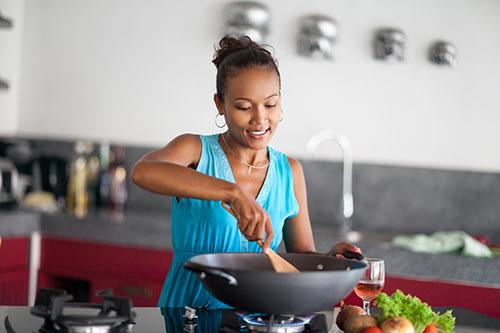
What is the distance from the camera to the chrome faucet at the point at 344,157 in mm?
4441

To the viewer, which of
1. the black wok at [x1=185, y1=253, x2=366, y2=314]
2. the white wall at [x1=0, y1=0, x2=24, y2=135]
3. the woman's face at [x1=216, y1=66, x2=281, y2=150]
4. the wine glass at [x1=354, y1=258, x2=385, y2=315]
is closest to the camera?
the black wok at [x1=185, y1=253, x2=366, y2=314]

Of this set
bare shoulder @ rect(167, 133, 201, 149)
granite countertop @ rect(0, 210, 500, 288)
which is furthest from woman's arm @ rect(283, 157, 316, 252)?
granite countertop @ rect(0, 210, 500, 288)

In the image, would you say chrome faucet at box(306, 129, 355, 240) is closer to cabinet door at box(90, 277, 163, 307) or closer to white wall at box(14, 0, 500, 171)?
white wall at box(14, 0, 500, 171)

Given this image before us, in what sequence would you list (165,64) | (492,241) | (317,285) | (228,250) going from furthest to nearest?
(165,64) → (492,241) → (228,250) → (317,285)

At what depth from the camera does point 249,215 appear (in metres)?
1.77

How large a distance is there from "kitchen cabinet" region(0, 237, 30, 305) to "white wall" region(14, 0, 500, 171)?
2.90 ft

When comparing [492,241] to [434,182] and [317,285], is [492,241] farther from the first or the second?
[317,285]

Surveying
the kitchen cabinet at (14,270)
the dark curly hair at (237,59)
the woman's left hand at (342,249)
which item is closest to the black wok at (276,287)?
the woman's left hand at (342,249)

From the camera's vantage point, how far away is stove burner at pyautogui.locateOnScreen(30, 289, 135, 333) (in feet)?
5.59

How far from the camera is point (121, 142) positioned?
482cm

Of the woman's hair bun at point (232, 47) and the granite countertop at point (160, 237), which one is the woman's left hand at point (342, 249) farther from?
the granite countertop at point (160, 237)

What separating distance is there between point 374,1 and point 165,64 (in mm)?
1123

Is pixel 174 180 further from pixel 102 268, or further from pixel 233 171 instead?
pixel 102 268

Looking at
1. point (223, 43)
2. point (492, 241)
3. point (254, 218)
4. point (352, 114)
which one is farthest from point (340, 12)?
point (254, 218)
